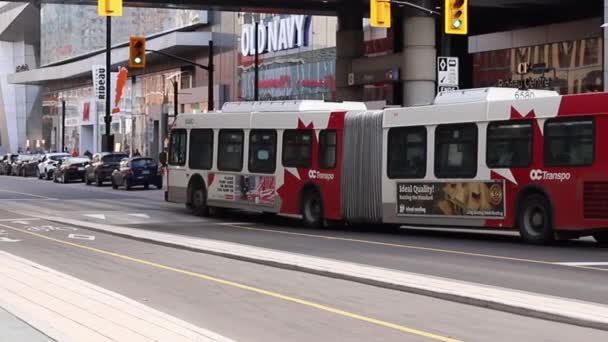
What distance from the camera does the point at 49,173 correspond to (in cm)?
6391

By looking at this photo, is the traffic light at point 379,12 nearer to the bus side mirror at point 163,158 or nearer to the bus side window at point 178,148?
the bus side window at point 178,148

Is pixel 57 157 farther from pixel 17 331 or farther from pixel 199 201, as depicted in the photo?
pixel 17 331

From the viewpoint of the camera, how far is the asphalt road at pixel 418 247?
14.0m

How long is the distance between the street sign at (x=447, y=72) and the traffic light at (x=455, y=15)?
316 centimetres

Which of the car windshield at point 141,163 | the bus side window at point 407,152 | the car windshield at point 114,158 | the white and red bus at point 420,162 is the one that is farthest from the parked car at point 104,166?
the bus side window at point 407,152

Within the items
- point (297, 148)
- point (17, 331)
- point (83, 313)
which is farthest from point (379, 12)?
point (17, 331)

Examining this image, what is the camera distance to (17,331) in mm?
8883

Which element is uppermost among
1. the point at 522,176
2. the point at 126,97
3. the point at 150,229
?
the point at 126,97

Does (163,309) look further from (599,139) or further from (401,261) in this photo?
(599,139)

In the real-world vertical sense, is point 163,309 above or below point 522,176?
below

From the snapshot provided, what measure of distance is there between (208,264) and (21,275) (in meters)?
3.49

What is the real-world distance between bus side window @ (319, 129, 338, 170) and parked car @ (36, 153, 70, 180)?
41351mm

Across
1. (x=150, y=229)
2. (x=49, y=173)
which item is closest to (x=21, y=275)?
(x=150, y=229)

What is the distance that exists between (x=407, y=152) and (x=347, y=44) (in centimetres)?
2455
